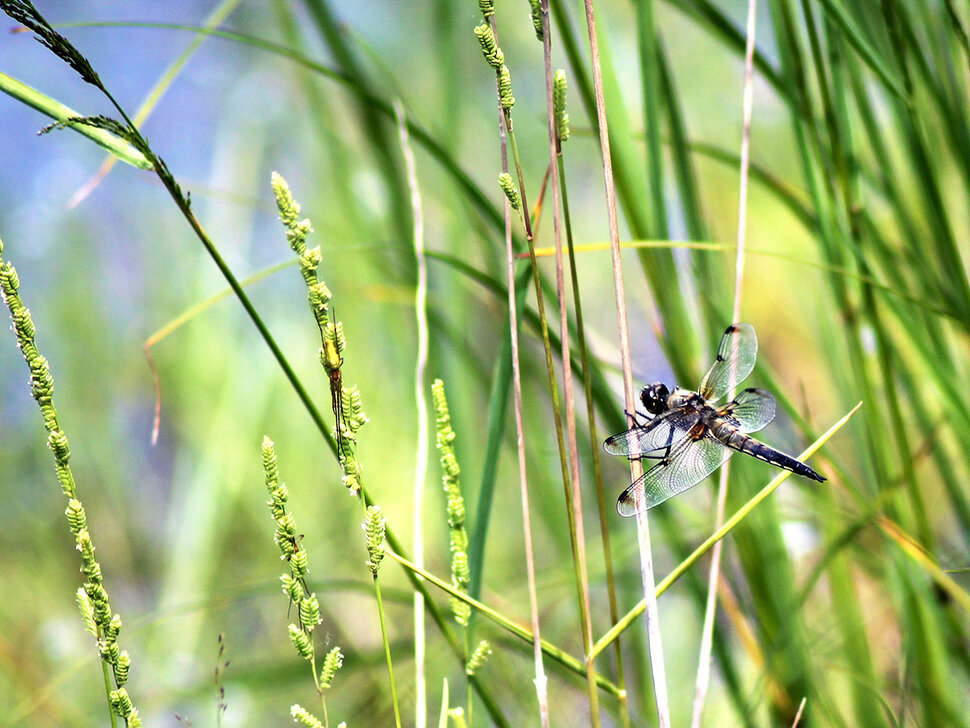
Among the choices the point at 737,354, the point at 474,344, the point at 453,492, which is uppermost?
the point at 474,344

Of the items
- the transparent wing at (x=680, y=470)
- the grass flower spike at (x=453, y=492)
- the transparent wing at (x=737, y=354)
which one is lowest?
the grass flower spike at (x=453, y=492)

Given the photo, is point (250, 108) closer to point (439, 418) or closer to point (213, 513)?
point (213, 513)

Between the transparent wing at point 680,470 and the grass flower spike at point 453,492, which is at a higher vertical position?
the transparent wing at point 680,470

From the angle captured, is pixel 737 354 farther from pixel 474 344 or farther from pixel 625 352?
pixel 474 344

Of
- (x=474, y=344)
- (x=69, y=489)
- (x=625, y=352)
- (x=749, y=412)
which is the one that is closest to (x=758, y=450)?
(x=749, y=412)

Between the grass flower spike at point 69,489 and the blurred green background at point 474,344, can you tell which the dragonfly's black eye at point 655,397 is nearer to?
the blurred green background at point 474,344

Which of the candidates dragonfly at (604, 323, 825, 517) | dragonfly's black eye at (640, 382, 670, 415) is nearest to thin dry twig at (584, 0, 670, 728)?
dragonfly at (604, 323, 825, 517)

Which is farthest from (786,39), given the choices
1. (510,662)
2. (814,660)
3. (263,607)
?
(263,607)

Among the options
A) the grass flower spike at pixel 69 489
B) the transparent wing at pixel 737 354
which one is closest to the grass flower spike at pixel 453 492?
the grass flower spike at pixel 69 489
